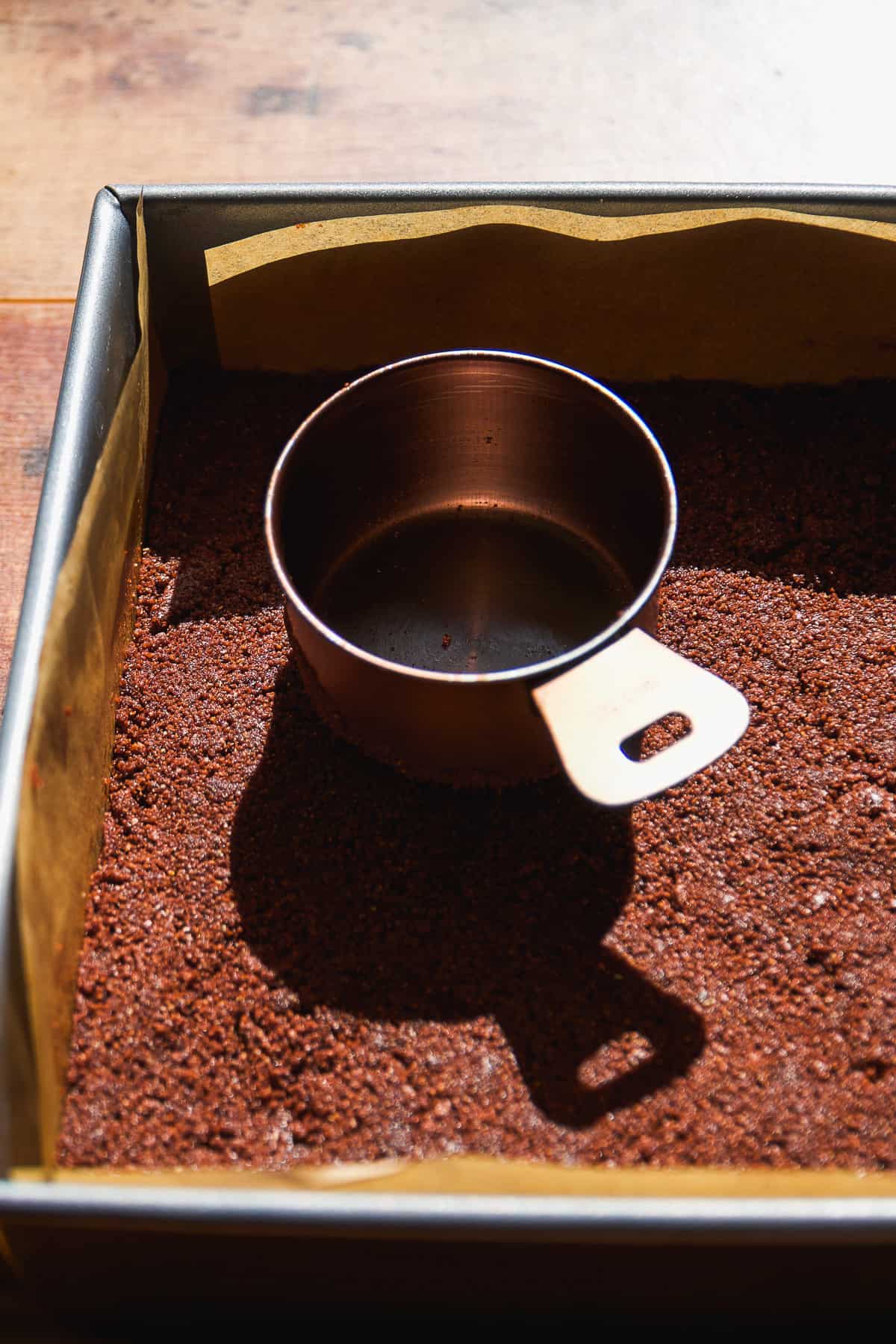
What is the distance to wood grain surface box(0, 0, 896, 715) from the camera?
111 centimetres

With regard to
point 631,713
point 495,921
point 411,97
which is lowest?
point 495,921

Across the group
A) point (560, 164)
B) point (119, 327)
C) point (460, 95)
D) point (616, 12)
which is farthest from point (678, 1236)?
point (616, 12)

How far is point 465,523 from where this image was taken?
33.4 inches

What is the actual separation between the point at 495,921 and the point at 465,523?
32 centimetres

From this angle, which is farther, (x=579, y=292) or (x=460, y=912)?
(x=579, y=292)

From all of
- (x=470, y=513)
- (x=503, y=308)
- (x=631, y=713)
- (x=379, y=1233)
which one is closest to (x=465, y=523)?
(x=470, y=513)

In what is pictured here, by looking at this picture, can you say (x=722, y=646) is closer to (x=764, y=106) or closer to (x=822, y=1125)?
(x=822, y=1125)

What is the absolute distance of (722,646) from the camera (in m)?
0.77

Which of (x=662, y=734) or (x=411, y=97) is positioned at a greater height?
(x=411, y=97)

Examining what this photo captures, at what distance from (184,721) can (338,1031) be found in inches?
9.2

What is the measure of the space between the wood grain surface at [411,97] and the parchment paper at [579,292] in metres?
0.27

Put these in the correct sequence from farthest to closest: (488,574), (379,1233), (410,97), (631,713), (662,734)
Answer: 1. (410,97)
2. (488,574)
3. (662,734)
4. (631,713)
5. (379,1233)

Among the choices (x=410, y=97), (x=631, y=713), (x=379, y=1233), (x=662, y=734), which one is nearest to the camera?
(x=379, y=1233)

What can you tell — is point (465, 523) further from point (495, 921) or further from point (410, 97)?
point (410, 97)
